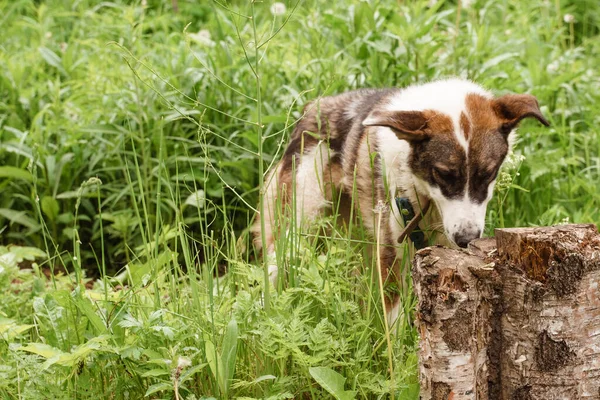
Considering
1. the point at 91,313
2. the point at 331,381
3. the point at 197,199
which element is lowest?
the point at 331,381

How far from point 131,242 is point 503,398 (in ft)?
9.55

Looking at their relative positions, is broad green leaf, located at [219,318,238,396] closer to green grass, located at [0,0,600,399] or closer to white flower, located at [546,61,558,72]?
green grass, located at [0,0,600,399]

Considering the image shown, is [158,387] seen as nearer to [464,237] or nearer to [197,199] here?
[197,199]

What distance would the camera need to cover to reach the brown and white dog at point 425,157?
136 inches

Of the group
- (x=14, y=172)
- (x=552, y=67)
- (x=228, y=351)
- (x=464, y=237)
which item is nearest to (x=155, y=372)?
(x=228, y=351)

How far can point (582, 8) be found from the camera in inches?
316

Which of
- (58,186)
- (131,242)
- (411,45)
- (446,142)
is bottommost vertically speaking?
(131,242)

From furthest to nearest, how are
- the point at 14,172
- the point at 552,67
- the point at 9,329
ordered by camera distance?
the point at 552,67
the point at 14,172
the point at 9,329

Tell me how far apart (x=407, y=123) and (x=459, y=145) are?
230 mm

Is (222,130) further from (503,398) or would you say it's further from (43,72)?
(503,398)

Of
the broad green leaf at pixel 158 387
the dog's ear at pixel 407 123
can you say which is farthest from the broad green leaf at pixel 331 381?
the dog's ear at pixel 407 123

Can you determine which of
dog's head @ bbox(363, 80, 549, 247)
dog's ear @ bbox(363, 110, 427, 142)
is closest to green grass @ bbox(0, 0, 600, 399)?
dog's head @ bbox(363, 80, 549, 247)

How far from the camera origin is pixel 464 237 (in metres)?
3.39

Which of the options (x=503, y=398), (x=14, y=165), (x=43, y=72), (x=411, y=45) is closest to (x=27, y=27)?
(x=43, y=72)
